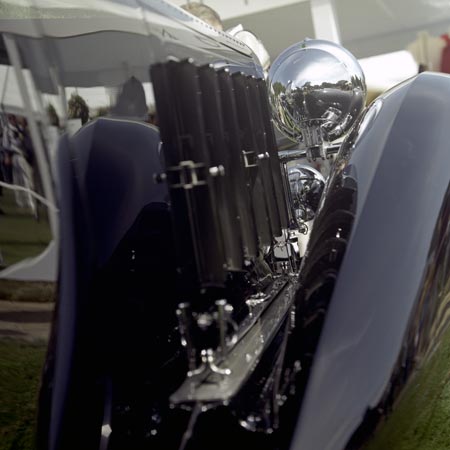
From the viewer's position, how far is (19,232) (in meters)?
1.57

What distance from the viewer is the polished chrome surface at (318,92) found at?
2.57 metres

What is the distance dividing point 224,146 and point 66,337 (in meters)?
0.56

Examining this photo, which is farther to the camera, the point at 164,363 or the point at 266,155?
the point at 266,155

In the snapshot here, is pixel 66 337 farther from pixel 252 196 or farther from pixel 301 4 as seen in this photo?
pixel 301 4

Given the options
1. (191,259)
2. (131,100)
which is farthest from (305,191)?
(191,259)

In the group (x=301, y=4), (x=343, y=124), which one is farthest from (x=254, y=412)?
(x=301, y=4)

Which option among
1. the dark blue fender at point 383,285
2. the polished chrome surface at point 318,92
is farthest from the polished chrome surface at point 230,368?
the polished chrome surface at point 318,92

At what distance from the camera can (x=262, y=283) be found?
2246 millimetres

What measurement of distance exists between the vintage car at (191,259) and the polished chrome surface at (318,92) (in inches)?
28.2

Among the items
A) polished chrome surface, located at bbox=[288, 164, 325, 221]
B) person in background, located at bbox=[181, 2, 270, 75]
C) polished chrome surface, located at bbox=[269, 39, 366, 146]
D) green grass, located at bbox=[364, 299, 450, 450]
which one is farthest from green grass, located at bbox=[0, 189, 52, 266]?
person in background, located at bbox=[181, 2, 270, 75]

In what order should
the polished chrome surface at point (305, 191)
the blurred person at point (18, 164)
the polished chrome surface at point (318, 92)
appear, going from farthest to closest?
the polished chrome surface at point (305, 191)
the polished chrome surface at point (318, 92)
the blurred person at point (18, 164)

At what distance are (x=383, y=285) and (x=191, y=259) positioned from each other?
0.42 meters

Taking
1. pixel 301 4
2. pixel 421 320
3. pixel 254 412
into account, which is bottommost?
pixel 254 412

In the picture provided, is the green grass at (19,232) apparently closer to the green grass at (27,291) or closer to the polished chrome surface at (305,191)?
the green grass at (27,291)
